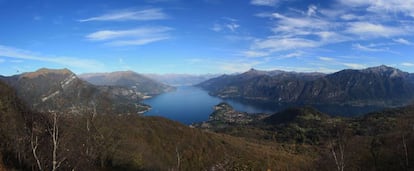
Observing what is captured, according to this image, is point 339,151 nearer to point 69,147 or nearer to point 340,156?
point 340,156

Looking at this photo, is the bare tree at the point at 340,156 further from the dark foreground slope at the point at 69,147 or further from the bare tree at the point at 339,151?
the dark foreground slope at the point at 69,147

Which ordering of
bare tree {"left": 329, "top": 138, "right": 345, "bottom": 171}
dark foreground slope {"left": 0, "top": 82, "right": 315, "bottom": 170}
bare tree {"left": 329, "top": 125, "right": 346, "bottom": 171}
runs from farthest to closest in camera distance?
1. bare tree {"left": 329, "top": 125, "right": 346, "bottom": 171}
2. bare tree {"left": 329, "top": 138, "right": 345, "bottom": 171}
3. dark foreground slope {"left": 0, "top": 82, "right": 315, "bottom": 170}

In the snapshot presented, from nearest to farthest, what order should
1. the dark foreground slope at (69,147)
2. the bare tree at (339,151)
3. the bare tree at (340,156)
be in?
the dark foreground slope at (69,147)
the bare tree at (340,156)
the bare tree at (339,151)

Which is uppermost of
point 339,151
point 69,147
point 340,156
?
point 339,151

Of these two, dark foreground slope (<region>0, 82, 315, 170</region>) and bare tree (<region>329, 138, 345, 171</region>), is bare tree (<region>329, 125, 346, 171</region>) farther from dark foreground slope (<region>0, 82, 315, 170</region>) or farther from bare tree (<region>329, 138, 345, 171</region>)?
dark foreground slope (<region>0, 82, 315, 170</region>)

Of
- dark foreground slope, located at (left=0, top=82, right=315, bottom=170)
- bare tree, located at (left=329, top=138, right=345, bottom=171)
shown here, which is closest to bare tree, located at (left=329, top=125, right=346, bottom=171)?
bare tree, located at (left=329, top=138, right=345, bottom=171)

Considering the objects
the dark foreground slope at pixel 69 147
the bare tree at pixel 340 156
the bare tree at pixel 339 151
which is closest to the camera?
the dark foreground slope at pixel 69 147

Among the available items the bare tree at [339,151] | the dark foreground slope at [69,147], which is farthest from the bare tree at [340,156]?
the dark foreground slope at [69,147]

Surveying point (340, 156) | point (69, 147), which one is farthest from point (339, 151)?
point (69, 147)

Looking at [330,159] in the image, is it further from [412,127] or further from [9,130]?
[9,130]

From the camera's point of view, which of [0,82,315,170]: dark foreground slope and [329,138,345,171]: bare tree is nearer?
[0,82,315,170]: dark foreground slope

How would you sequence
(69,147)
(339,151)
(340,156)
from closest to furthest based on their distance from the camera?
(69,147) < (340,156) < (339,151)
